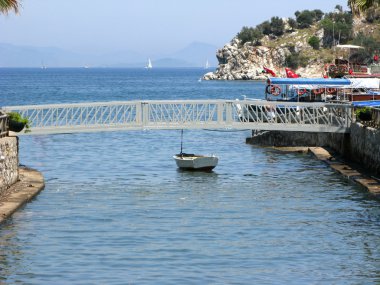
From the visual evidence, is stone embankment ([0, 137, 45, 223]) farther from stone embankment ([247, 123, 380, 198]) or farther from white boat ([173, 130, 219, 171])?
stone embankment ([247, 123, 380, 198])

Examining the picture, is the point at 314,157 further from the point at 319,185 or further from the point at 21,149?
the point at 21,149

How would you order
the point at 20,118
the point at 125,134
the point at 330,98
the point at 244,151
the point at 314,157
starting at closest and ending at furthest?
the point at 20,118 → the point at 314,157 → the point at 244,151 → the point at 330,98 → the point at 125,134

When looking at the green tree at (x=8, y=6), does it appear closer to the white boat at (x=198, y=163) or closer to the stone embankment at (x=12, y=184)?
the stone embankment at (x=12, y=184)

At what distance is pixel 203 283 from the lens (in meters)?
25.4

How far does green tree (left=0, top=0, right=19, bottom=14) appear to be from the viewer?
37.6 meters

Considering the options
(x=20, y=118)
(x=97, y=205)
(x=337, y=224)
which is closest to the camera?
(x=337, y=224)

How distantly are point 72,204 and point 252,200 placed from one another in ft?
23.1

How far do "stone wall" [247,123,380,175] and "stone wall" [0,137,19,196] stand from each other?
15055 mm

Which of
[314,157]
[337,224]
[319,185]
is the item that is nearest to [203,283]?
[337,224]

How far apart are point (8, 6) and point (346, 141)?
64.3ft

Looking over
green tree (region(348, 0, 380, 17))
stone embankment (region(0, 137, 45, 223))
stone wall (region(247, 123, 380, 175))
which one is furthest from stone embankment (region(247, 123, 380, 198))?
stone embankment (region(0, 137, 45, 223))

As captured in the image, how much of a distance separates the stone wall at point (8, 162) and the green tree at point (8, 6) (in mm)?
4908

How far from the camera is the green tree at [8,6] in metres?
37.6

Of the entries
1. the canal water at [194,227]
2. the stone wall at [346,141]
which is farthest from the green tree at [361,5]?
the canal water at [194,227]
